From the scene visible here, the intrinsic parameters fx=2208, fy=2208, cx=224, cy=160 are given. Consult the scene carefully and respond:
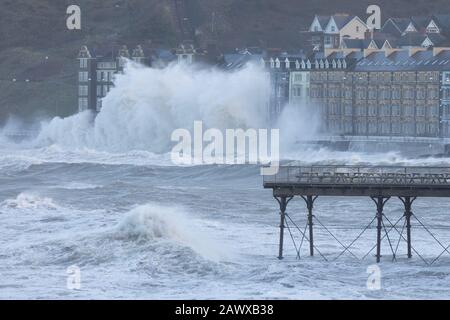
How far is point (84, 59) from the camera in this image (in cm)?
15538

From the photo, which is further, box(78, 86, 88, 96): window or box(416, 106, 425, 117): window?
box(78, 86, 88, 96): window

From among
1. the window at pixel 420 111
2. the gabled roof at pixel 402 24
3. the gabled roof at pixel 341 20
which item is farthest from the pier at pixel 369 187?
the gabled roof at pixel 402 24

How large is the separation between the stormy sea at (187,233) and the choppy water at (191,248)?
6 cm

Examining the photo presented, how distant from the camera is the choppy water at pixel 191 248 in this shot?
5778cm

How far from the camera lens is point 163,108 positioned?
142 meters

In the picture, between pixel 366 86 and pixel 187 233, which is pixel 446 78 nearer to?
pixel 366 86

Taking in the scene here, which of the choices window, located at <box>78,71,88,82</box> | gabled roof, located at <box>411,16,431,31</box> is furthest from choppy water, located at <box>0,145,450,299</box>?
window, located at <box>78,71,88,82</box>

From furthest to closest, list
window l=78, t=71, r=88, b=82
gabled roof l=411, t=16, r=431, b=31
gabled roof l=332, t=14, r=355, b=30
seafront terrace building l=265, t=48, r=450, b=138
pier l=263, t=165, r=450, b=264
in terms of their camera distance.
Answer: window l=78, t=71, r=88, b=82, gabled roof l=411, t=16, r=431, b=31, gabled roof l=332, t=14, r=355, b=30, seafront terrace building l=265, t=48, r=450, b=138, pier l=263, t=165, r=450, b=264

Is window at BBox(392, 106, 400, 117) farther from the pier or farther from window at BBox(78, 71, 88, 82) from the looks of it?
the pier

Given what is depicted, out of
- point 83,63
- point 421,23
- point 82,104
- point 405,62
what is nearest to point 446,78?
point 405,62

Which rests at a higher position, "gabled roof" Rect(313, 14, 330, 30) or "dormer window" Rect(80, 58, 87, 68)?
"gabled roof" Rect(313, 14, 330, 30)

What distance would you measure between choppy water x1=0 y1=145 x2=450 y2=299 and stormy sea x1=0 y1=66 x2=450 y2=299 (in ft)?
0.20

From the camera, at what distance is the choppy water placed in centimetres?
5778

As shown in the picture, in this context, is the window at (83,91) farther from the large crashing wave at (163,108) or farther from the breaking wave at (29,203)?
the breaking wave at (29,203)
